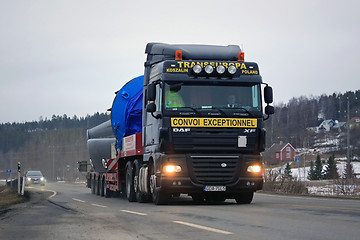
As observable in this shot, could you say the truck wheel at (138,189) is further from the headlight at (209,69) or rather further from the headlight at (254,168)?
the headlight at (209,69)

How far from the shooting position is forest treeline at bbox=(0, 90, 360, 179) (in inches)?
5433

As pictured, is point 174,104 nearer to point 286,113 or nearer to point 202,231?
point 202,231

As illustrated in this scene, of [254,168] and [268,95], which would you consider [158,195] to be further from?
[268,95]

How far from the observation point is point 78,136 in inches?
7131

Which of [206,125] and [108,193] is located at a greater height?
[206,125]

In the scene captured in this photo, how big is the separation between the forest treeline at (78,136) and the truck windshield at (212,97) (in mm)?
108999

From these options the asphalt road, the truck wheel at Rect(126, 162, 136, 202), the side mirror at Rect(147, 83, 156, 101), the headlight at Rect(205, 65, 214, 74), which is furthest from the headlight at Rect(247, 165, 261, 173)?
the truck wheel at Rect(126, 162, 136, 202)

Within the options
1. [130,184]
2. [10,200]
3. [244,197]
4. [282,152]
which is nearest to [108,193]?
[10,200]

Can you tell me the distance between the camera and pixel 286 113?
15125 cm

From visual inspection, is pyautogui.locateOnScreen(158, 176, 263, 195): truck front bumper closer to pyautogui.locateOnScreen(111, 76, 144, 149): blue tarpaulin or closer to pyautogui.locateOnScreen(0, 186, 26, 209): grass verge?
pyautogui.locateOnScreen(111, 76, 144, 149): blue tarpaulin

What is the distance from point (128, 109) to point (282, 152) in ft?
402

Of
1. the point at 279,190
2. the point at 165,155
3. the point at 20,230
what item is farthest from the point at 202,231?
the point at 279,190

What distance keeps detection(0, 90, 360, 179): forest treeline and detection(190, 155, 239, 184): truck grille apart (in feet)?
358

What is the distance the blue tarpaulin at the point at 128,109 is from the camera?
70.3 feet
